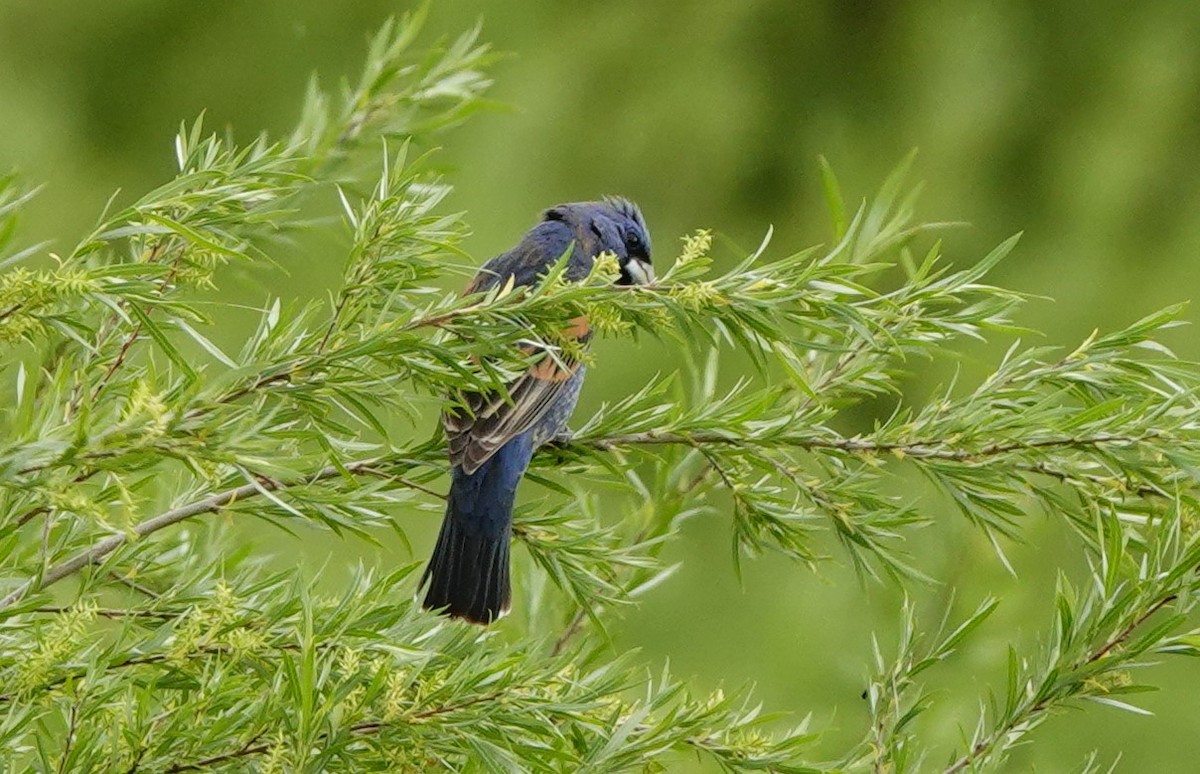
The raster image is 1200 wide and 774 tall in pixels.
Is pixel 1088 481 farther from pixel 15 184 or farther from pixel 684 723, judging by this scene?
pixel 15 184

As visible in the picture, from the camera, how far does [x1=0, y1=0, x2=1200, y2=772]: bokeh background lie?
4.68m

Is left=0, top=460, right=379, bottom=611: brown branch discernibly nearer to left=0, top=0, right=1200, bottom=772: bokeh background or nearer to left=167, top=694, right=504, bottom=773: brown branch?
left=167, top=694, right=504, bottom=773: brown branch

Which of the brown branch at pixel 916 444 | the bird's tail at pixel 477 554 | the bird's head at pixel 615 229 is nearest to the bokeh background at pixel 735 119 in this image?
the bird's head at pixel 615 229

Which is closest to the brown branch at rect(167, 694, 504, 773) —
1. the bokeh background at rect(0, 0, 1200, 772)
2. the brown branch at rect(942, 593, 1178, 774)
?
the brown branch at rect(942, 593, 1178, 774)

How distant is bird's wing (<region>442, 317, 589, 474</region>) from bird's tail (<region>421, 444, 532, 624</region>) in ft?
0.18

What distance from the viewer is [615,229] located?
9.32ft

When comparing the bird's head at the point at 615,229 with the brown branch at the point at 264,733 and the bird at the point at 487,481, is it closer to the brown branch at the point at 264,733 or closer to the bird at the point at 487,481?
the bird at the point at 487,481

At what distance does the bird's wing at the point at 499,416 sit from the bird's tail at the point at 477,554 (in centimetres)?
5

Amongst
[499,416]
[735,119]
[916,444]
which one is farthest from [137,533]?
[735,119]

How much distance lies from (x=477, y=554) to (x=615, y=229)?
0.98 meters

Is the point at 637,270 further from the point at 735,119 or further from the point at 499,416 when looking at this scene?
the point at 735,119

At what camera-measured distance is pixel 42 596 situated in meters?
1.04

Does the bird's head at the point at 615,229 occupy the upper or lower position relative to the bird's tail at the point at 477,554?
upper

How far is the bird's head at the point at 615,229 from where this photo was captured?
9.11ft
